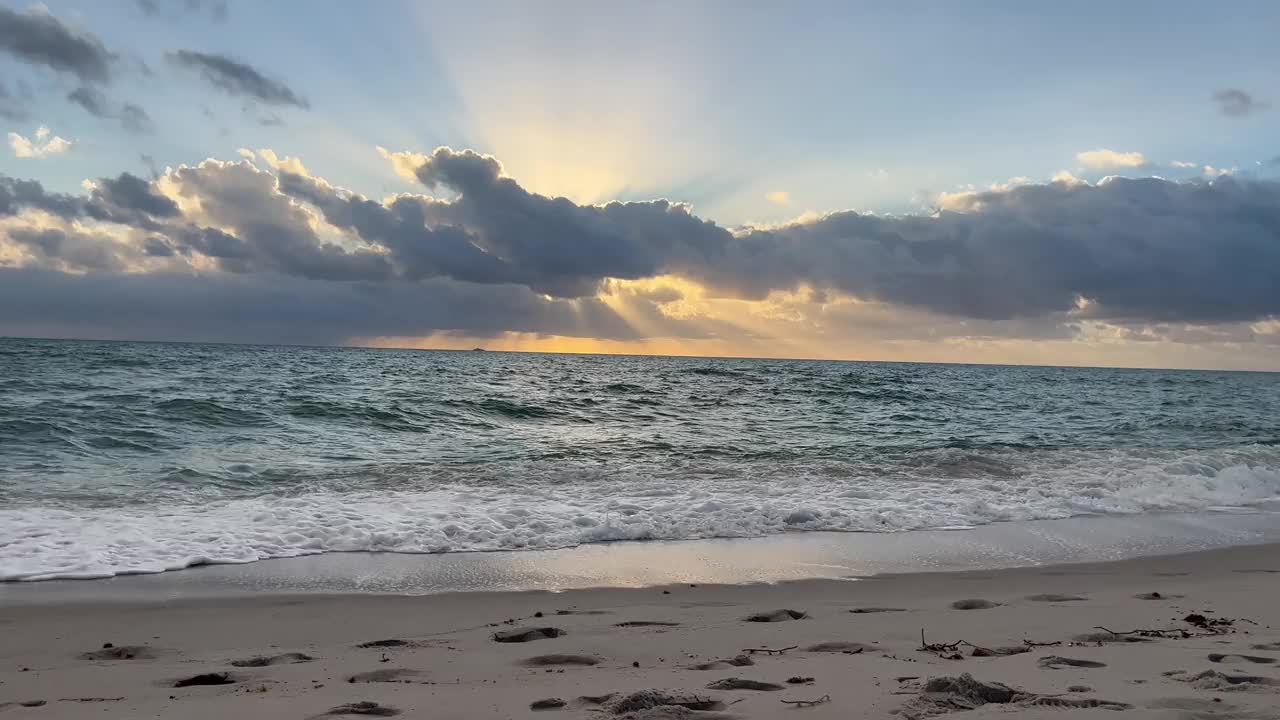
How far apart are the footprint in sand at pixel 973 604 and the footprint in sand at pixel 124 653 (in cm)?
548

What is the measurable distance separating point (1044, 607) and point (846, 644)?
2.03 m

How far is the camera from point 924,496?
35.1 feet

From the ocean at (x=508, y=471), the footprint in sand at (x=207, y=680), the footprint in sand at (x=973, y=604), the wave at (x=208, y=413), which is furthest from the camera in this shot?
the wave at (x=208, y=413)

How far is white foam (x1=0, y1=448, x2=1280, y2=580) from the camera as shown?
7207 millimetres

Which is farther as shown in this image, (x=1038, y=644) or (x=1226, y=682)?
(x=1038, y=644)

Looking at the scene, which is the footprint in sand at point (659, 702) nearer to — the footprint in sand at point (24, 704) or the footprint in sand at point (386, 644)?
the footprint in sand at point (386, 644)

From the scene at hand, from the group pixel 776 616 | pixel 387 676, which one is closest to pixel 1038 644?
pixel 776 616

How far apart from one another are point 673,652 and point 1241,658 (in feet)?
10.4

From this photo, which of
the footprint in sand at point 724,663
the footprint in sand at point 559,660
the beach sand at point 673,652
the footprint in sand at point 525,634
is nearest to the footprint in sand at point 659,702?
the beach sand at point 673,652

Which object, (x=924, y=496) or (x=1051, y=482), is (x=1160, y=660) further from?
(x=1051, y=482)

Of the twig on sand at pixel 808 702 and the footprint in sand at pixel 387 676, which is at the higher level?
the twig on sand at pixel 808 702

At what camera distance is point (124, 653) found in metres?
4.53

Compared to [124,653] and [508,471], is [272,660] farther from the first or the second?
[508,471]

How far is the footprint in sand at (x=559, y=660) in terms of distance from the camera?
4250 millimetres
